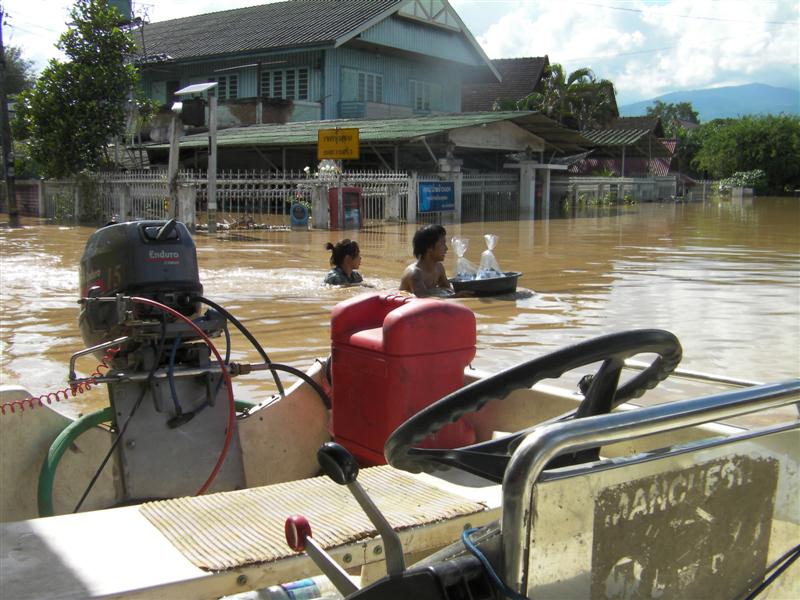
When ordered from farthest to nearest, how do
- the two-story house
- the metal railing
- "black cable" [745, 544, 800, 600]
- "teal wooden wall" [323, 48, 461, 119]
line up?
"teal wooden wall" [323, 48, 461, 119], the two-story house, the metal railing, "black cable" [745, 544, 800, 600]

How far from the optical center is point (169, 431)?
379 cm

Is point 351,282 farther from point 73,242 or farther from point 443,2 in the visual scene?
point 443,2

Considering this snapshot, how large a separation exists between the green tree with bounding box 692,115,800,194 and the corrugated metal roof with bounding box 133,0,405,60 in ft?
106

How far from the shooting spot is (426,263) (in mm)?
8305

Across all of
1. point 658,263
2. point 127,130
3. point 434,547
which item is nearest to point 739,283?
point 658,263

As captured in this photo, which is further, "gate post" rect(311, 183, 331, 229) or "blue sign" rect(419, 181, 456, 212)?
"blue sign" rect(419, 181, 456, 212)

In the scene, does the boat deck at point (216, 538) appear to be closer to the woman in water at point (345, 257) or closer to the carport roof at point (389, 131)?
the woman in water at point (345, 257)

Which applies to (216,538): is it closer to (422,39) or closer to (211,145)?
(211,145)

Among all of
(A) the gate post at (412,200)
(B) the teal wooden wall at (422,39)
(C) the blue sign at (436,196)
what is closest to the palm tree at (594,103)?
(B) the teal wooden wall at (422,39)

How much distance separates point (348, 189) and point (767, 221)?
1471 cm

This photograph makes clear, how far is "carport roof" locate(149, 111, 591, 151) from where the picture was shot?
26.2 m

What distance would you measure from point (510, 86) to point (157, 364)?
4945 cm

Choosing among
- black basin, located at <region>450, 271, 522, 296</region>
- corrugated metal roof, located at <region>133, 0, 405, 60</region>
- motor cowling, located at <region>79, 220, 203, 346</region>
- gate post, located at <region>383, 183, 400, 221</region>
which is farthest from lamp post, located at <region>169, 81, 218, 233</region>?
motor cowling, located at <region>79, 220, 203, 346</region>

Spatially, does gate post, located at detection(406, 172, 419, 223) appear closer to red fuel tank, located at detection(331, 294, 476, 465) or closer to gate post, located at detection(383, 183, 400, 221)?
gate post, located at detection(383, 183, 400, 221)
